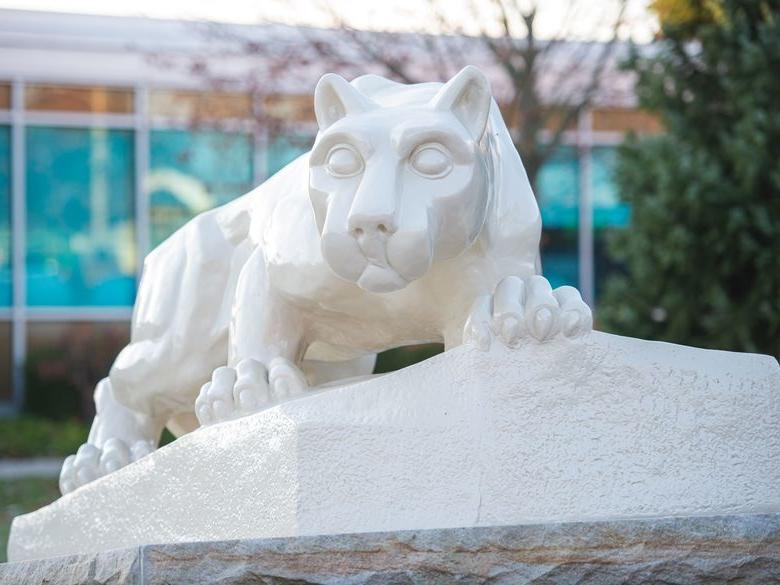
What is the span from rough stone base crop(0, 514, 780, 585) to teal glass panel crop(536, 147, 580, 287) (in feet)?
39.5

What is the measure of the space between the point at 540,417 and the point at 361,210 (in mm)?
638

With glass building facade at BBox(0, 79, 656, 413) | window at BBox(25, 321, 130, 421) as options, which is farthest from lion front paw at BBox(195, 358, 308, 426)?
glass building facade at BBox(0, 79, 656, 413)

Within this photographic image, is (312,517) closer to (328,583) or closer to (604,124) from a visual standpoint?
(328,583)

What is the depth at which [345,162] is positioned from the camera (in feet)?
10.1

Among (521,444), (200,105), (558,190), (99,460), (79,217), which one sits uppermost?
(200,105)

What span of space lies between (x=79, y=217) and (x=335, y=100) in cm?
1208

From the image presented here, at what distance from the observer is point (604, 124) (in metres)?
15.8

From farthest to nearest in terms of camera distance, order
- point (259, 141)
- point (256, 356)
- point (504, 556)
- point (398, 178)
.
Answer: point (259, 141)
point (256, 356)
point (398, 178)
point (504, 556)

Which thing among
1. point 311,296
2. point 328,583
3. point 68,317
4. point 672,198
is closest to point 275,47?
point 672,198

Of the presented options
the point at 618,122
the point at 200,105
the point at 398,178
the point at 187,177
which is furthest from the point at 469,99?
the point at 618,122

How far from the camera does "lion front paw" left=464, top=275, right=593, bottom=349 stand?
3.18 meters

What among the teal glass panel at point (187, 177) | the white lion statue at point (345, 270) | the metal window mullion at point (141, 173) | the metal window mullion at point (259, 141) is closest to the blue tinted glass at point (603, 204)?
the metal window mullion at point (259, 141)

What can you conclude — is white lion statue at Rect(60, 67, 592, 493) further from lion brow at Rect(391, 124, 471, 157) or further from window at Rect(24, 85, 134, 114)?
window at Rect(24, 85, 134, 114)

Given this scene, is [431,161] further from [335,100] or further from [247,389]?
[247,389]
